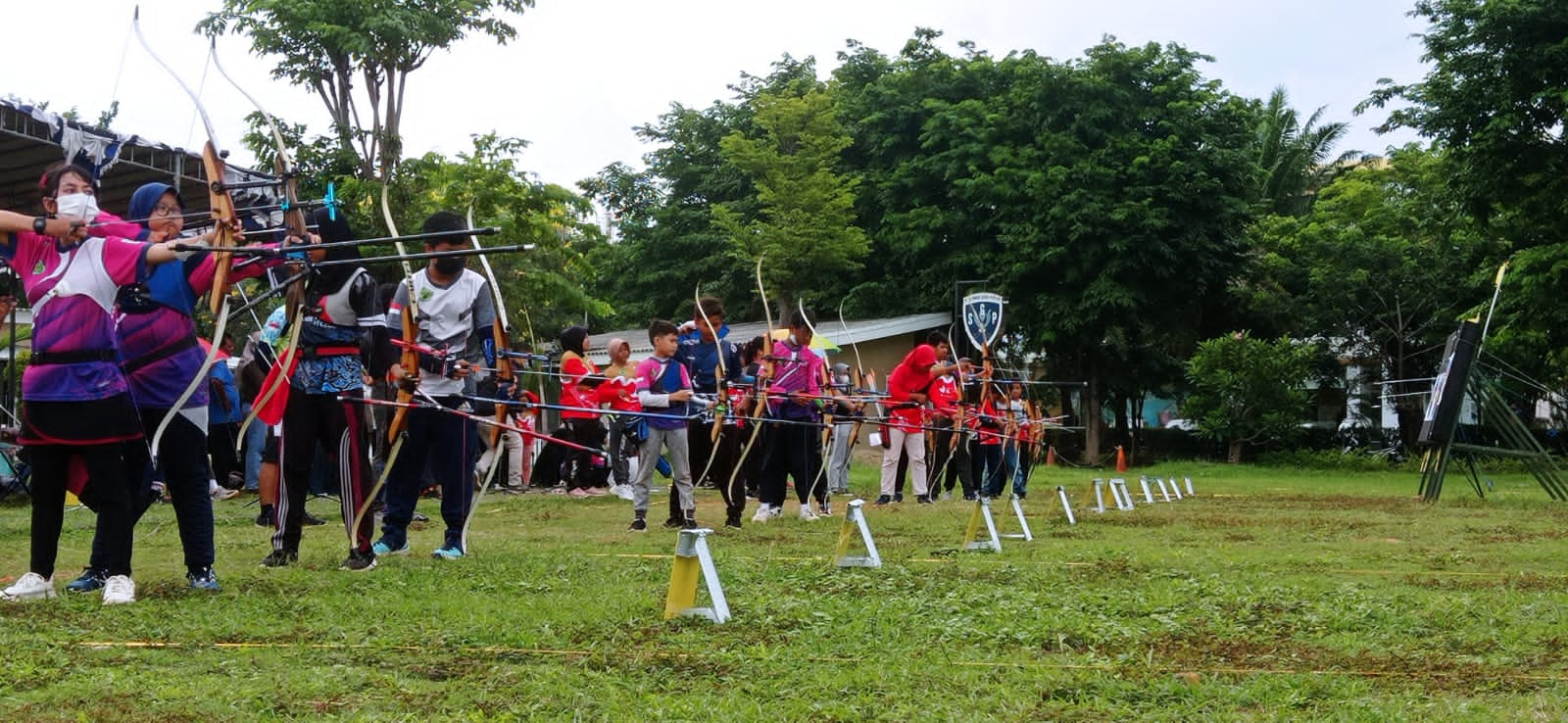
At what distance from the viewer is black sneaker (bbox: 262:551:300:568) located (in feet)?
26.1

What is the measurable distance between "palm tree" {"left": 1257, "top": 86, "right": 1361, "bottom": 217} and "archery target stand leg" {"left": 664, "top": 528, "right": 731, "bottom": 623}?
3939cm

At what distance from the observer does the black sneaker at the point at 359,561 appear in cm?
781

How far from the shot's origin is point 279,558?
8.00 m

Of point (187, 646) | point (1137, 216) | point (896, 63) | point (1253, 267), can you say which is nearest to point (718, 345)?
point (187, 646)

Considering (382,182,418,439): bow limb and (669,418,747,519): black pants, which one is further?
(669,418,747,519): black pants

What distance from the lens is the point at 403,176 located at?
2462cm

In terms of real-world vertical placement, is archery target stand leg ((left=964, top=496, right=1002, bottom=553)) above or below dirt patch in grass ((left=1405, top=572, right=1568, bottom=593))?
above

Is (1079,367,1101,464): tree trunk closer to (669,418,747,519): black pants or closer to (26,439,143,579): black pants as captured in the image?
(669,418,747,519): black pants

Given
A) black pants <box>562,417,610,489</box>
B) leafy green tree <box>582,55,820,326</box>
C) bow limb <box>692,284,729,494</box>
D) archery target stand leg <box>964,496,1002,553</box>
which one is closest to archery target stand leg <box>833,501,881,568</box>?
archery target stand leg <box>964,496,1002,553</box>

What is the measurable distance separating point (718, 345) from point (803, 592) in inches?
227

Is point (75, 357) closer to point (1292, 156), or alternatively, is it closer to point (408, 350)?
point (408, 350)

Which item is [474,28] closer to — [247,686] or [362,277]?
[362,277]

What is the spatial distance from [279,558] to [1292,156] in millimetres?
41118

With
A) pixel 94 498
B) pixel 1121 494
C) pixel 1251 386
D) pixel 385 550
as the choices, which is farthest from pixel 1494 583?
pixel 1251 386
